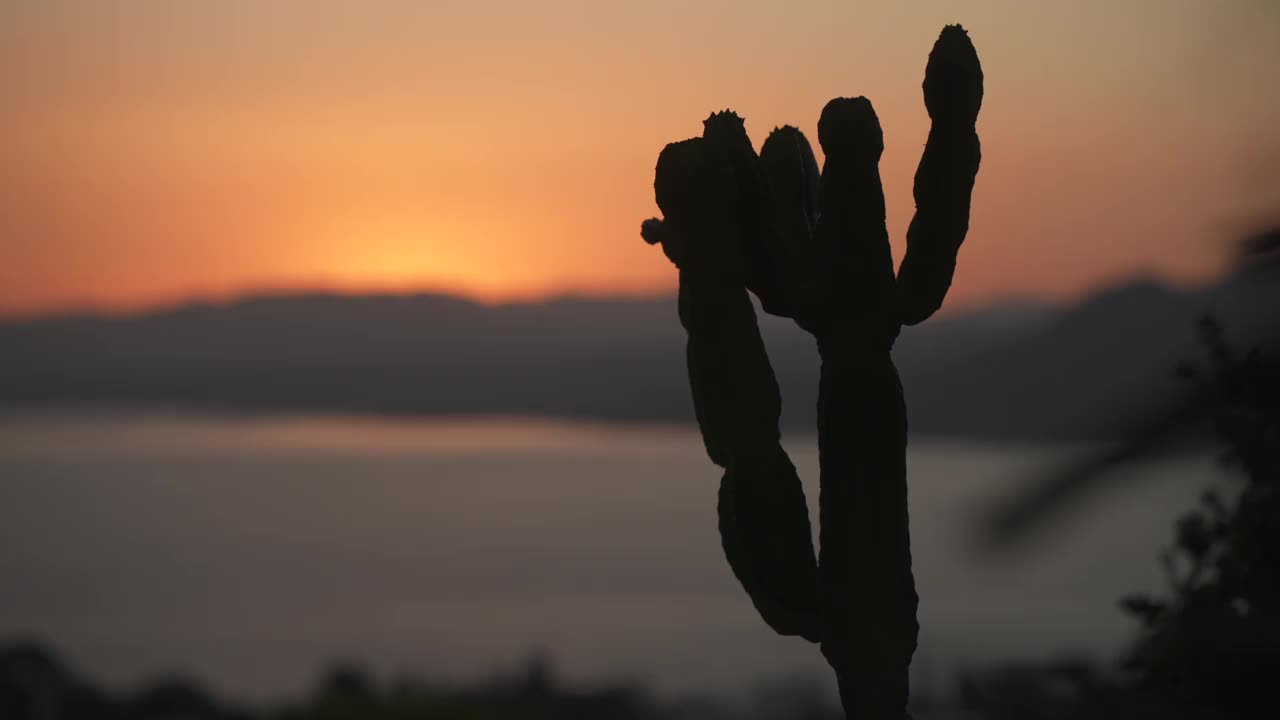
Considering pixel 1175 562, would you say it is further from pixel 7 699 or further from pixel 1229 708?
pixel 7 699

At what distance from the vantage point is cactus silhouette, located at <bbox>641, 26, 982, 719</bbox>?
4625 millimetres

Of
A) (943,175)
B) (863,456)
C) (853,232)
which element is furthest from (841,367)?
(943,175)

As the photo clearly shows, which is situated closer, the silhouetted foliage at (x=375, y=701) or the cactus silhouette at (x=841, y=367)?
the cactus silhouette at (x=841, y=367)

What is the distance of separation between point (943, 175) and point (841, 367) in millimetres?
691

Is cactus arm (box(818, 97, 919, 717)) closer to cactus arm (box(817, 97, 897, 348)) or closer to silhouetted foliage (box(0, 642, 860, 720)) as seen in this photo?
cactus arm (box(817, 97, 897, 348))

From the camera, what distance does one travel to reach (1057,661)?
7652mm

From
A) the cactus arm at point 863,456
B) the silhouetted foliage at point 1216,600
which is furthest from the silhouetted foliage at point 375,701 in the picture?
the cactus arm at point 863,456

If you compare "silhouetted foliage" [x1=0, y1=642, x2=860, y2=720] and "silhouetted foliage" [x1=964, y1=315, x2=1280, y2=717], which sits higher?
"silhouetted foliage" [x1=0, y1=642, x2=860, y2=720]

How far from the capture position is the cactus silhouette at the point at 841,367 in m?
4.62

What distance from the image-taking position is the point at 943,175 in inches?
182

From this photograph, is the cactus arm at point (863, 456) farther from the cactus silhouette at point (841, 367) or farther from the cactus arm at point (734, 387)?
the cactus arm at point (734, 387)

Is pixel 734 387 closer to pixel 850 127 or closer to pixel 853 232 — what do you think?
pixel 853 232

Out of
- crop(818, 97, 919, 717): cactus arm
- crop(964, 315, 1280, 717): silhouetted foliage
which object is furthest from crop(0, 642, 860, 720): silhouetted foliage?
crop(818, 97, 919, 717): cactus arm

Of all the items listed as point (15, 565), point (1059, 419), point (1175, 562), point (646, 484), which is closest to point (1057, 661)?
point (1175, 562)
